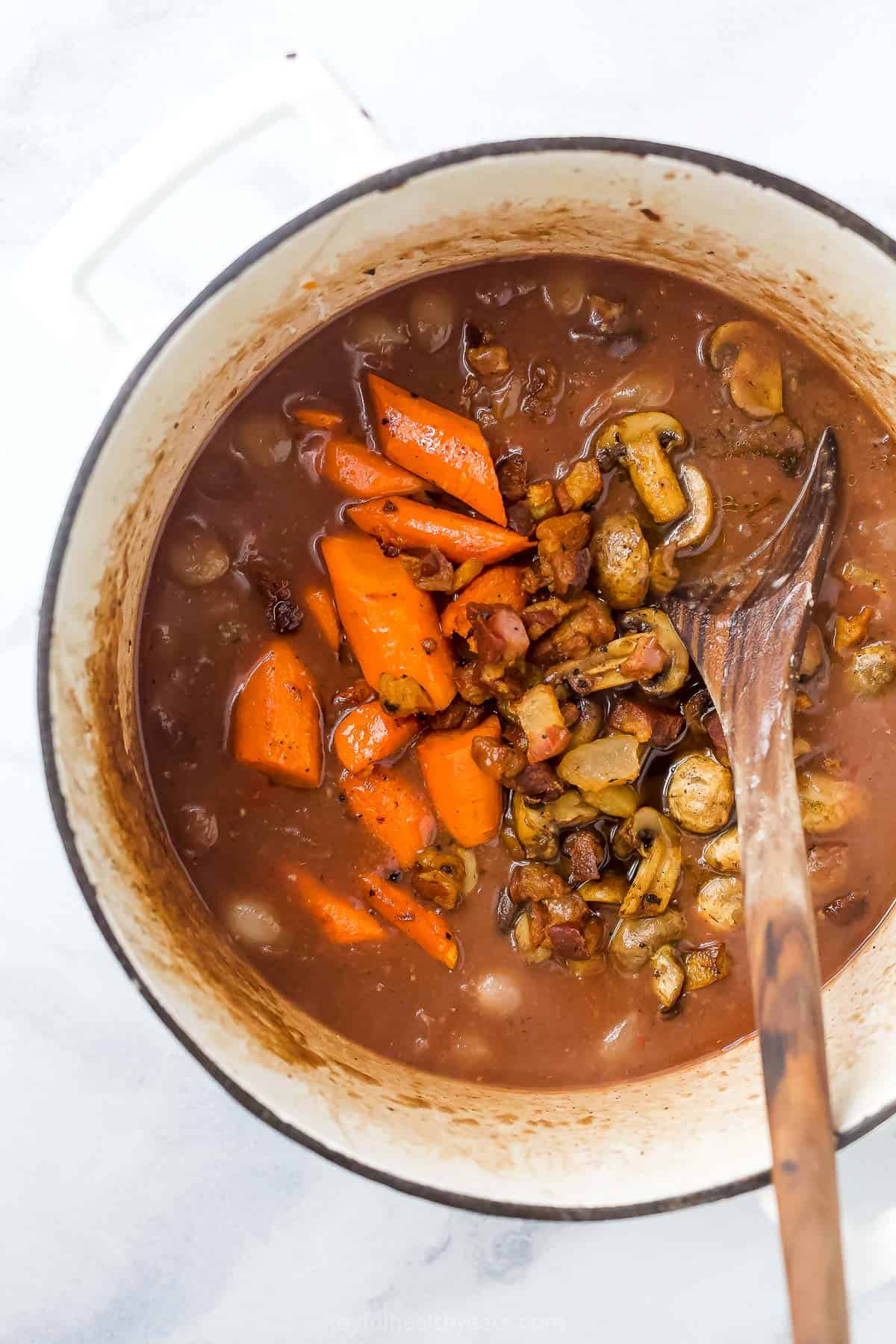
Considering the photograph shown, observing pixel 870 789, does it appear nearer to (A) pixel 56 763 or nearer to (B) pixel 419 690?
(B) pixel 419 690

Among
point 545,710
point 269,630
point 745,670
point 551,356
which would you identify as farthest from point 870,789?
point 269,630

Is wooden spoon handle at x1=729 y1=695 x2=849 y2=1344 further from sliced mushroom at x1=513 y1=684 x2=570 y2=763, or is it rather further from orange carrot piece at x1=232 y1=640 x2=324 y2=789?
orange carrot piece at x1=232 y1=640 x2=324 y2=789

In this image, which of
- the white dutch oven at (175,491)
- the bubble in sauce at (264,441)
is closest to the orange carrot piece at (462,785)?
the white dutch oven at (175,491)

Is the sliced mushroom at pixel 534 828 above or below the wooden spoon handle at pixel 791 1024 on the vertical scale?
above

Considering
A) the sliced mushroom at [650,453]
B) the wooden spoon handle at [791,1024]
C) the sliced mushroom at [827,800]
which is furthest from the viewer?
the sliced mushroom at [827,800]

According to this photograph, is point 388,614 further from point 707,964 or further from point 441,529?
point 707,964

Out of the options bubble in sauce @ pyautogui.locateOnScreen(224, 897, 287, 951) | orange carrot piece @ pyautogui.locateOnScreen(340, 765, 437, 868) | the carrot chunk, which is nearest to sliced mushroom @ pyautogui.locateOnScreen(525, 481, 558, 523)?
the carrot chunk

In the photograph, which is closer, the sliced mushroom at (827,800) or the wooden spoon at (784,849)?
the wooden spoon at (784,849)

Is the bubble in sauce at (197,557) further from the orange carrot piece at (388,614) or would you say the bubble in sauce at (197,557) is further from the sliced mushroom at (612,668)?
the sliced mushroom at (612,668)
